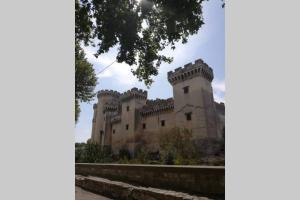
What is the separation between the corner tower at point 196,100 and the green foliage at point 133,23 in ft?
45.7

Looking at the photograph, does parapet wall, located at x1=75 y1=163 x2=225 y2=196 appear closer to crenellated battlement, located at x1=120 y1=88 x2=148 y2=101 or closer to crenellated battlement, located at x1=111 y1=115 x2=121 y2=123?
crenellated battlement, located at x1=120 y1=88 x2=148 y2=101

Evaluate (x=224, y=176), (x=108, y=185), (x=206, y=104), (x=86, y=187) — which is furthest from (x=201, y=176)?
(x=206, y=104)

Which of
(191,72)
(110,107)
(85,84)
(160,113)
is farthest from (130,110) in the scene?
(85,84)

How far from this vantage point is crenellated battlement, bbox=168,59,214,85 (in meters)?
20.0

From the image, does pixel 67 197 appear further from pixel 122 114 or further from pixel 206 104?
pixel 122 114

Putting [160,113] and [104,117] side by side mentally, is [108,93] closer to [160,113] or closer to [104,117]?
[104,117]

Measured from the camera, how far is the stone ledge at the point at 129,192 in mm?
3362

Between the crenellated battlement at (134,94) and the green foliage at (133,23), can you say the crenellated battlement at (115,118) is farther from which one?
the green foliage at (133,23)

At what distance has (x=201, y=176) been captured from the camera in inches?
151

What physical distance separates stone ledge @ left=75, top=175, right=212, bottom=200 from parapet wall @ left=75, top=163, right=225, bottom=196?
39 centimetres

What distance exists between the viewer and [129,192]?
416cm

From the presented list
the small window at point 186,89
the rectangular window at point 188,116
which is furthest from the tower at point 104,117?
the rectangular window at point 188,116

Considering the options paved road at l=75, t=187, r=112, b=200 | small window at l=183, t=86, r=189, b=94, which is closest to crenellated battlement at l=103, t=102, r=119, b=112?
small window at l=183, t=86, r=189, b=94

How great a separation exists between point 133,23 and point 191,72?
626 inches
